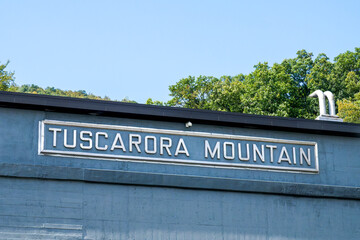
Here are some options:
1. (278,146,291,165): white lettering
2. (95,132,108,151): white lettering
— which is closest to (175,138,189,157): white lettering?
(95,132,108,151): white lettering

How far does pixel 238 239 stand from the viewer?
1627cm

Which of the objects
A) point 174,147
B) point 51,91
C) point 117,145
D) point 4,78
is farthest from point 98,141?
point 51,91

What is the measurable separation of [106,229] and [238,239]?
349 centimetres

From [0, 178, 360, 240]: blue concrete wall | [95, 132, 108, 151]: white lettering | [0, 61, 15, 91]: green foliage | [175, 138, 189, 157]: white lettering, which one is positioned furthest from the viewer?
[0, 61, 15, 91]: green foliage

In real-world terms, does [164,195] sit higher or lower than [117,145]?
lower

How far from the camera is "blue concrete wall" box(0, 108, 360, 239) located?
15.0 m

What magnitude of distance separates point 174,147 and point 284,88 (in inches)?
1470

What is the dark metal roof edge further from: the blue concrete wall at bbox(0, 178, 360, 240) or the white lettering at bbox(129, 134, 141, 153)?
the blue concrete wall at bbox(0, 178, 360, 240)

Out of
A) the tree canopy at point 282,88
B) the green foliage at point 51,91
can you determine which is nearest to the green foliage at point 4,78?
the tree canopy at point 282,88

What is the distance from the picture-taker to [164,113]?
16516 mm

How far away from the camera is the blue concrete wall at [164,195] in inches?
591

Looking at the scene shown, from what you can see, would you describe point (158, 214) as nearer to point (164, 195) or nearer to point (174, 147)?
point (164, 195)

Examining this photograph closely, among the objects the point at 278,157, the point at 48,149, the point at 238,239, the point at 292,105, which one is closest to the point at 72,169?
the point at 48,149

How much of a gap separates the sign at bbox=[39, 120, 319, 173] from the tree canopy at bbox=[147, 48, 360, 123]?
3088cm
